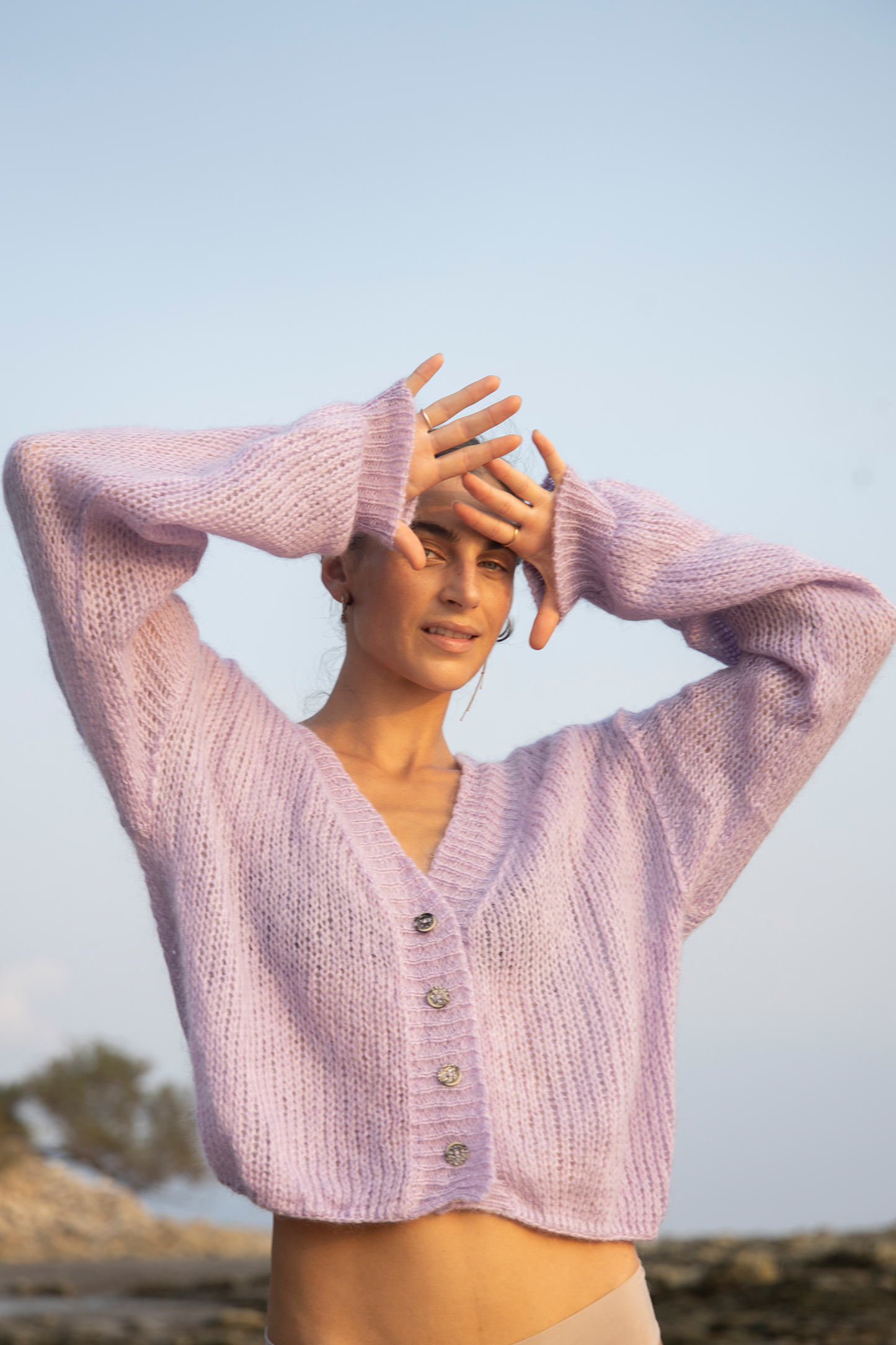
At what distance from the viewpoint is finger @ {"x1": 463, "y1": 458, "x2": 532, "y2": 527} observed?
80.1 inches

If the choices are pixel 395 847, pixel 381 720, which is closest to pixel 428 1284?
pixel 395 847

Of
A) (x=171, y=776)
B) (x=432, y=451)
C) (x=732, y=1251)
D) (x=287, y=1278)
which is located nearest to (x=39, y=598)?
(x=171, y=776)

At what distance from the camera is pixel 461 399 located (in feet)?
6.81

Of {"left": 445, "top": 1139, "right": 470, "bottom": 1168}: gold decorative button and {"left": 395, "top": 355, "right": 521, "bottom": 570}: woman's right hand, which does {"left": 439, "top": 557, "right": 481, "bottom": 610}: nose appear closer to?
{"left": 395, "top": 355, "right": 521, "bottom": 570}: woman's right hand

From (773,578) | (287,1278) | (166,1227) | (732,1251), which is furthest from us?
(166,1227)

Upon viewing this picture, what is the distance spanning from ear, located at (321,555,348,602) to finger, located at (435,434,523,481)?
1.14 feet

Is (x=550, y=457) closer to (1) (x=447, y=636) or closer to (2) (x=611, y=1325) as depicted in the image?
(1) (x=447, y=636)

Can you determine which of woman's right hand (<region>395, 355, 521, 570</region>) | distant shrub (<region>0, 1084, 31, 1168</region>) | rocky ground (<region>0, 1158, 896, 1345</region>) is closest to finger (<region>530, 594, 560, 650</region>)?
woman's right hand (<region>395, 355, 521, 570</region>)

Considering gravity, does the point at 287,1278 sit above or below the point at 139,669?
below

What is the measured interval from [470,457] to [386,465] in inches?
5.3

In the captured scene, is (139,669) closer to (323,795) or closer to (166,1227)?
(323,795)

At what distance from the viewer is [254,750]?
2.05 meters

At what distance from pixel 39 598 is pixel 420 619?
0.61 m

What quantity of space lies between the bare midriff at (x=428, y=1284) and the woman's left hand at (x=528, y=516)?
3.06ft
